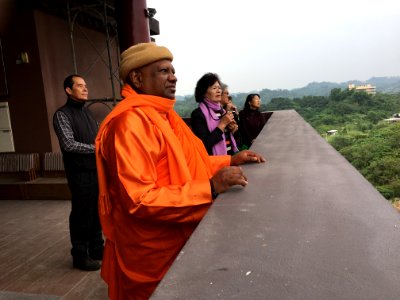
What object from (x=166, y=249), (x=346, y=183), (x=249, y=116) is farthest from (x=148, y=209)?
(x=249, y=116)

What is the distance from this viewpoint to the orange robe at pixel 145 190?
1.16 metres

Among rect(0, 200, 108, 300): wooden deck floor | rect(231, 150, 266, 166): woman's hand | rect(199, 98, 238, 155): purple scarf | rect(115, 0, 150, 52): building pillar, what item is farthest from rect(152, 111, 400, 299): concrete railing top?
rect(115, 0, 150, 52): building pillar

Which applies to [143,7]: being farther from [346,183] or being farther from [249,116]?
[346,183]

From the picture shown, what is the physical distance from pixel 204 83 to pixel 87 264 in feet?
6.80

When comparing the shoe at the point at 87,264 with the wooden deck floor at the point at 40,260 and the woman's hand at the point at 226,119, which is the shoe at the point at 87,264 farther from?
the woman's hand at the point at 226,119

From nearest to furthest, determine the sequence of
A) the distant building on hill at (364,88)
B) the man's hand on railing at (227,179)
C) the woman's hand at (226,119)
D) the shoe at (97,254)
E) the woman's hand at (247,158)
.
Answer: the man's hand on railing at (227,179) < the woman's hand at (247,158) < the woman's hand at (226,119) < the shoe at (97,254) < the distant building on hill at (364,88)

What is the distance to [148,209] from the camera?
1.14 meters

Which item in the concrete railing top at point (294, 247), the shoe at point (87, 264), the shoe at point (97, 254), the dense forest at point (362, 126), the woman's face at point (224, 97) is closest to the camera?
the concrete railing top at point (294, 247)

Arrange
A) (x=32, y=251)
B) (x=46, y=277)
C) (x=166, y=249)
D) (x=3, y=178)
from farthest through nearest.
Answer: (x=3, y=178)
(x=32, y=251)
(x=46, y=277)
(x=166, y=249)

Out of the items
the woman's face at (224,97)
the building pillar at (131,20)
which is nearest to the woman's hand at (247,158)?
the woman's face at (224,97)

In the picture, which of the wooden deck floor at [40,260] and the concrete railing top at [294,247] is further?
the wooden deck floor at [40,260]

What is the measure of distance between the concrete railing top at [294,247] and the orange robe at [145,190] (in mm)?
218

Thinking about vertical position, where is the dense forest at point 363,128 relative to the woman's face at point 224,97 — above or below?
below

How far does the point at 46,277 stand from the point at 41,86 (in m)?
4.18
